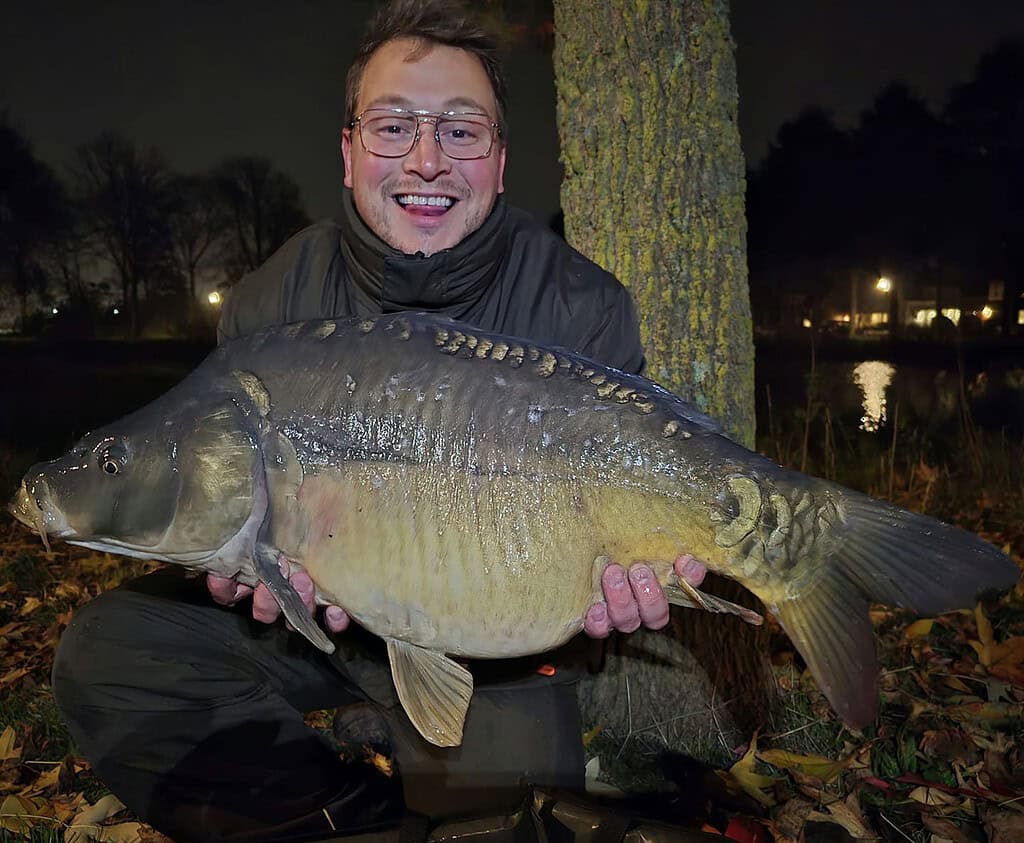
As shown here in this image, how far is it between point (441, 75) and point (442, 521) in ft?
4.33

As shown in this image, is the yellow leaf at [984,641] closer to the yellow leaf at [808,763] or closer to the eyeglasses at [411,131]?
the yellow leaf at [808,763]

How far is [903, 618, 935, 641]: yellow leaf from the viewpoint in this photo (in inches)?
145

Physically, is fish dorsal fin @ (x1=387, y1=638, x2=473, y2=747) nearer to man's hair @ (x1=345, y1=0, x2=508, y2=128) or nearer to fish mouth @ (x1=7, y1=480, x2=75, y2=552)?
fish mouth @ (x1=7, y1=480, x2=75, y2=552)

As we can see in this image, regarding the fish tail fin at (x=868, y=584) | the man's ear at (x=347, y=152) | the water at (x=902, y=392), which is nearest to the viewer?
the fish tail fin at (x=868, y=584)

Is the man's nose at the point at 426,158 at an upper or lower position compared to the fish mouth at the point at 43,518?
upper

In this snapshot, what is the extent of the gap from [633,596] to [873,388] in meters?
19.0

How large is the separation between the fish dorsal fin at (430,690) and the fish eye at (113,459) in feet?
2.50

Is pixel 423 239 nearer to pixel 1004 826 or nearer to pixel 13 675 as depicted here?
pixel 1004 826

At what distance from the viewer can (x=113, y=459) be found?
83.2 inches

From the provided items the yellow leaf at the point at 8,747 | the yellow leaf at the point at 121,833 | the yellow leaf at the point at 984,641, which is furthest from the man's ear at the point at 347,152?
the yellow leaf at the point at 984,641

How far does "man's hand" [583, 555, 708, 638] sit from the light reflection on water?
7871 mm

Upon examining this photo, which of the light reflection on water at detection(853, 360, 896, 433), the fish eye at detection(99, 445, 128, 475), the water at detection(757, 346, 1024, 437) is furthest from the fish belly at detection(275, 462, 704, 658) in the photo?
the light reflection on water at detection(853, 360, 896, 433)

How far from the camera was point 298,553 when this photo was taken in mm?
2086

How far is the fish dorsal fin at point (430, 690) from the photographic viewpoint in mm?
2168
